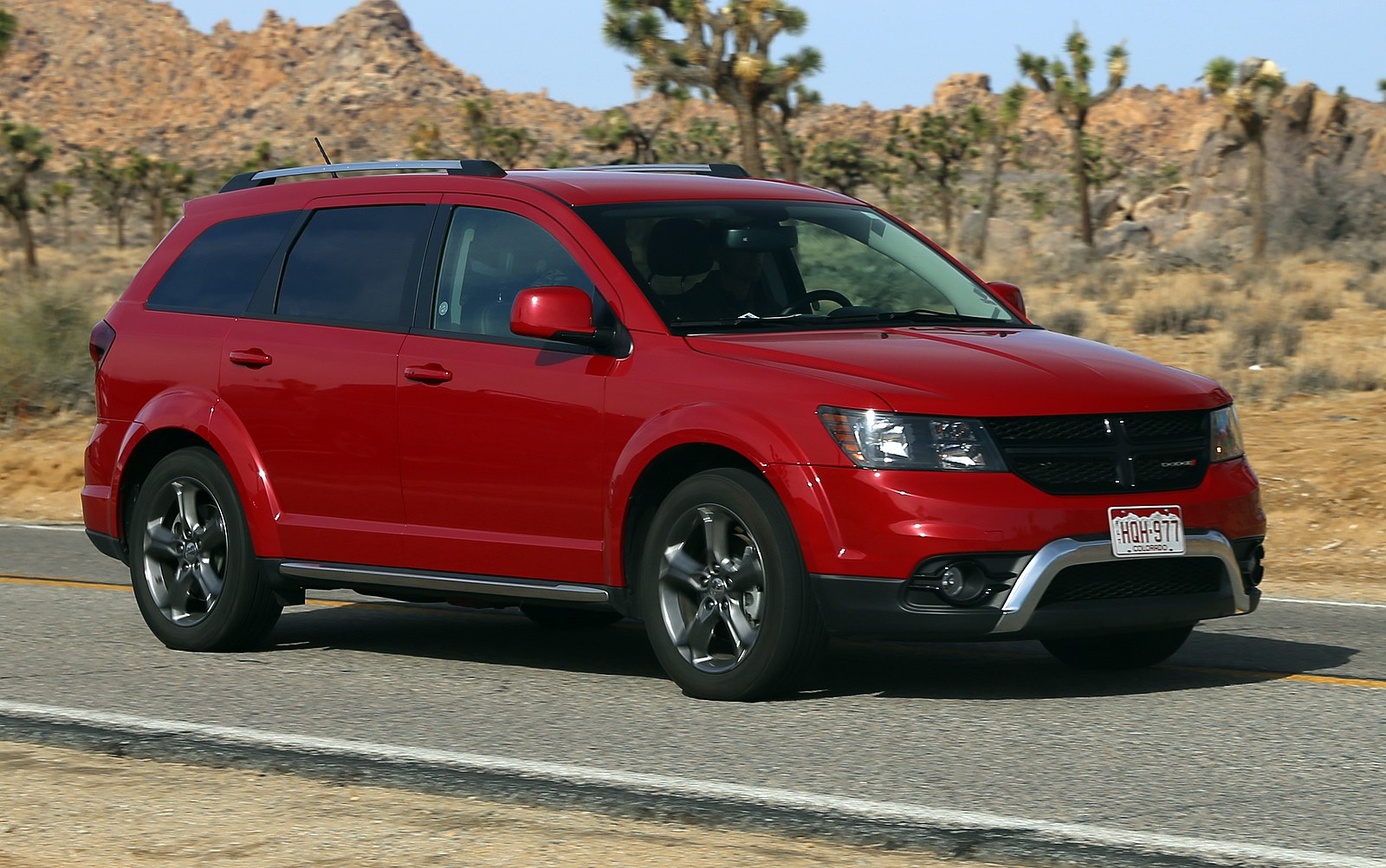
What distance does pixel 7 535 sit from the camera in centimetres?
1448

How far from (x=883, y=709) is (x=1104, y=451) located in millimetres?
1196

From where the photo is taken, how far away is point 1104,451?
6.83 metres

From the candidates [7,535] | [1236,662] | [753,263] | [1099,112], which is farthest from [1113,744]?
[1099,112]

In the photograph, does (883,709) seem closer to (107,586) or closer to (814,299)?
(814,299)

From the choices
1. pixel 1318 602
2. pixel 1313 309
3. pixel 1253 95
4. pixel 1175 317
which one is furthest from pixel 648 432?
pixel 1253 95

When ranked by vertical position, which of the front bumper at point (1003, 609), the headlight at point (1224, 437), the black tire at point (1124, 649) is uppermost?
the headlight at point (1224, 437)

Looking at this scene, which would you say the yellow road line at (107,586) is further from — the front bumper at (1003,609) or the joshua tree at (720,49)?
the joshua tree at (720,49)

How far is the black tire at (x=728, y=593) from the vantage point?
682 centimetres

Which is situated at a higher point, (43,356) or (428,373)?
(428,373)

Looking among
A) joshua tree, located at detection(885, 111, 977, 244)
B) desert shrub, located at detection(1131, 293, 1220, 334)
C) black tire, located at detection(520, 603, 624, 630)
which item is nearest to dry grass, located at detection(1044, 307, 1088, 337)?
desert shrub, located at detection(1131, 293, 1220, 334)

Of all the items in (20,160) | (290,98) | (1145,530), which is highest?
(290,98)

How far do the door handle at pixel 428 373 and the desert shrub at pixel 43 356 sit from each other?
15266 mm

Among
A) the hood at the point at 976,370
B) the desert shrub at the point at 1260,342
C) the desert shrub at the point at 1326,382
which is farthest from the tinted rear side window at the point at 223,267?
the desert shrub at the point at 1260,342

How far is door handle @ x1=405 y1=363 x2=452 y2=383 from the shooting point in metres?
7.82
